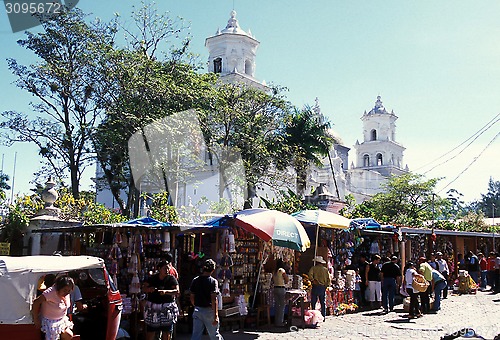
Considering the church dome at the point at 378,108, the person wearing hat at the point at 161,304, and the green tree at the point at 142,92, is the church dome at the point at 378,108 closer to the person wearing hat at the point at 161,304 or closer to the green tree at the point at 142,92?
the green tree at the point at 142,92

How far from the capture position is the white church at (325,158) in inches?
1350

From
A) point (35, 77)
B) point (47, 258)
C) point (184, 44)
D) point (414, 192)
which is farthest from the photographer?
point (414, 192)

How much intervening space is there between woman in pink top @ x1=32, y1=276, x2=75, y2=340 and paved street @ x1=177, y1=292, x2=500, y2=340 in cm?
403

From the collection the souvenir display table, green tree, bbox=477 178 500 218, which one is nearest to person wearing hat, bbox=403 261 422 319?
the souvenir display table

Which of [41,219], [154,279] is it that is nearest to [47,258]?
[154,279]

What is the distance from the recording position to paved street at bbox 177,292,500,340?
398 inches

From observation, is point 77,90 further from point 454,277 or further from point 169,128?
point 454,277

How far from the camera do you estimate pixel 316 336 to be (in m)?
10.1

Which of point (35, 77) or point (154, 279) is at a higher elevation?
point (35, 77)

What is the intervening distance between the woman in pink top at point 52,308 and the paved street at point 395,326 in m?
4.03

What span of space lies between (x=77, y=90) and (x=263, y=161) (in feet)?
32.1

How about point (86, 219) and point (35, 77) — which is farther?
point (35, 77)

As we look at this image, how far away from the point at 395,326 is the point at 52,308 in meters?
7.79

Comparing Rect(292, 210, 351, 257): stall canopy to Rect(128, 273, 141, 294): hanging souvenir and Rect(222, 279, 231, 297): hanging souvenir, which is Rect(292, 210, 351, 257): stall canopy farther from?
Rect(128, 273, 141, 294): hanging souvenir
